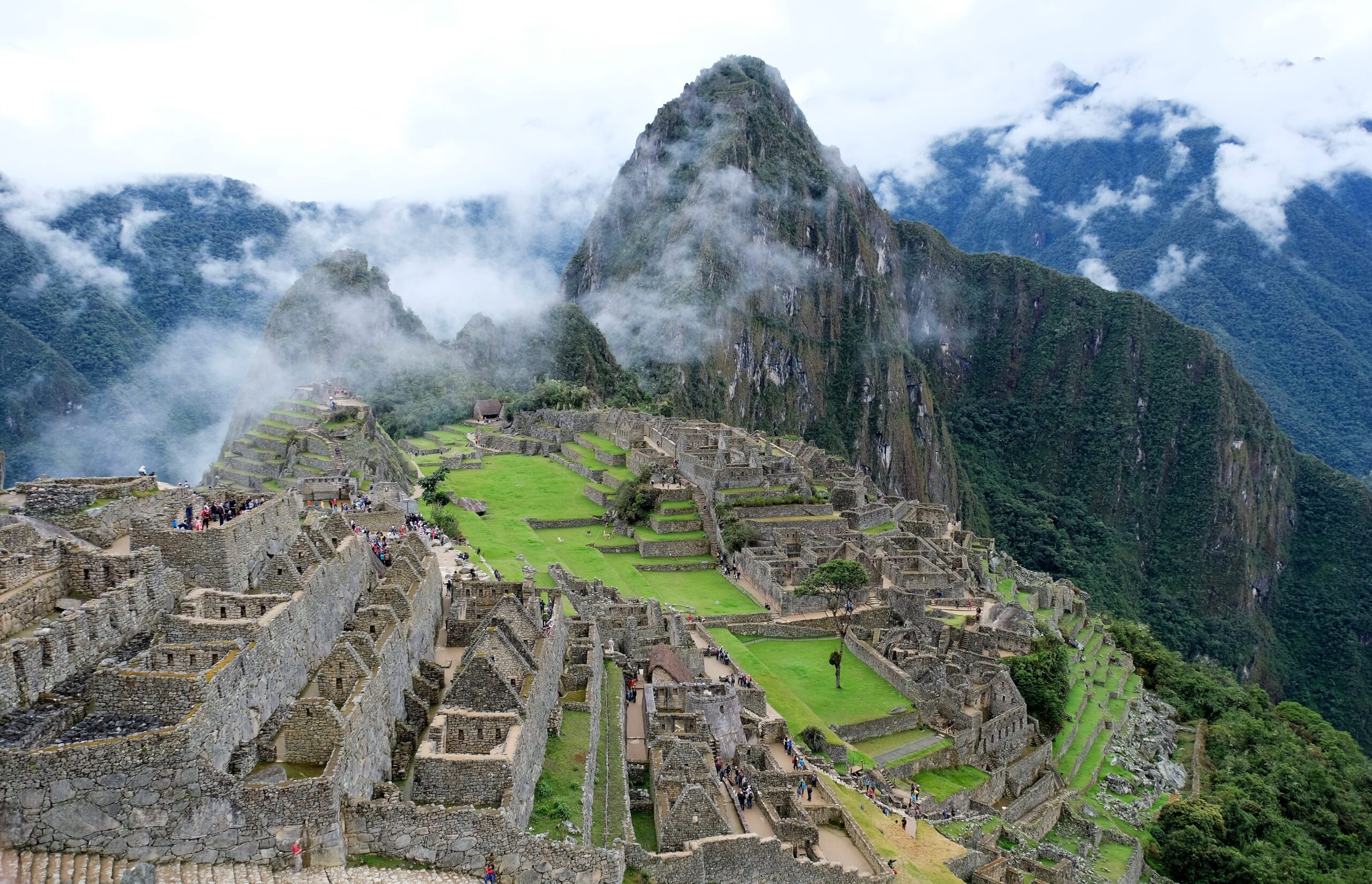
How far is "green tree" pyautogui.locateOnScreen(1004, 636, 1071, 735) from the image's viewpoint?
118ft

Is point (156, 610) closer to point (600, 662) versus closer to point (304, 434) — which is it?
point (600, 662)

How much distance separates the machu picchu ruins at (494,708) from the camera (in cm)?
1151

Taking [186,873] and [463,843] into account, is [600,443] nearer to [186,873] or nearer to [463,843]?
[463,843]

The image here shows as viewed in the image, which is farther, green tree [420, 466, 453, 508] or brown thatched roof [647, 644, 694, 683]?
green tree [420, 466, 453, 508]

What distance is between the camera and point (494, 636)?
17438mm

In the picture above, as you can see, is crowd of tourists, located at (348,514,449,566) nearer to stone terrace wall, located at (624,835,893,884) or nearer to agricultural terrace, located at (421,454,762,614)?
agricultural terrace, located at (421,454,762,614)

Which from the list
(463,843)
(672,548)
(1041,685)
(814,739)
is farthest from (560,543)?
(463,843)

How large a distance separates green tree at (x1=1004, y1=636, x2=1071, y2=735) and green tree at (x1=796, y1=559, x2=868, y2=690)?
264 inches

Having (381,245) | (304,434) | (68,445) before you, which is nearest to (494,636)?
(304,434)

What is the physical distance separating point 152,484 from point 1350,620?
15841 cm

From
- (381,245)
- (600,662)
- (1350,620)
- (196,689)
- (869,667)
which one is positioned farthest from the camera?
(381,245)

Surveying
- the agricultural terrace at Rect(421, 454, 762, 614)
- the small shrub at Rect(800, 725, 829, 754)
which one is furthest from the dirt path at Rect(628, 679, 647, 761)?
the agricultural terrace at Rect(421, 454, 762, 614)

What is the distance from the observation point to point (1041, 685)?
36.0 meters

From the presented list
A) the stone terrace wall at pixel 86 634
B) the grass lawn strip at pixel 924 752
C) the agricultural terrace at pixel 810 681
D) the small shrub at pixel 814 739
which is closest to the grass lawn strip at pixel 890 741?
the grass lawn strip at pixel 924 752
